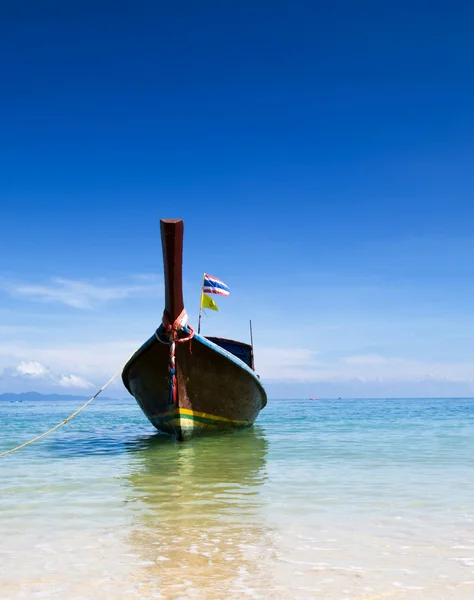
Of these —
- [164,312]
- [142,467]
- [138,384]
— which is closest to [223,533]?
[142,467]

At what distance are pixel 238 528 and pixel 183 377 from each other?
814 cm

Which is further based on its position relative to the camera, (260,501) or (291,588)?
(260,501)

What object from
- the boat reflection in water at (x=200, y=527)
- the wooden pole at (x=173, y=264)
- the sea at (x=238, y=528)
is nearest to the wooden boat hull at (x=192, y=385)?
the wooden pole at (x=173, y=264)

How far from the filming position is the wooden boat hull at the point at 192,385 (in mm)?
13500

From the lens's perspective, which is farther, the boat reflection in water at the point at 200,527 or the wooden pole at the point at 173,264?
the wooden pole at the point at 173,264

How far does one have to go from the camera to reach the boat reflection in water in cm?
401

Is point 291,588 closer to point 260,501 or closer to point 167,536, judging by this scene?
point 167,536

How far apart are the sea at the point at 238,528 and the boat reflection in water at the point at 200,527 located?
0.02m

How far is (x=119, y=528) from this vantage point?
18.6ft

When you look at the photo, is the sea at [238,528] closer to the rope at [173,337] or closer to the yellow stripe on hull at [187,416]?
the rope at [173,337]

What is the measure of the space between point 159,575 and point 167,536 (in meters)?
1.22

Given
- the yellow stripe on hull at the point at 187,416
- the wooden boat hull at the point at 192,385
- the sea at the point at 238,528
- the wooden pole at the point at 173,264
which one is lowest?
the sea at the point at 238,528

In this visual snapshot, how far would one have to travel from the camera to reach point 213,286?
1889 cm

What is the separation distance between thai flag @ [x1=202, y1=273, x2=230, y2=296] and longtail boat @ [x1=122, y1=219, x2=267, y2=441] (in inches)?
168
